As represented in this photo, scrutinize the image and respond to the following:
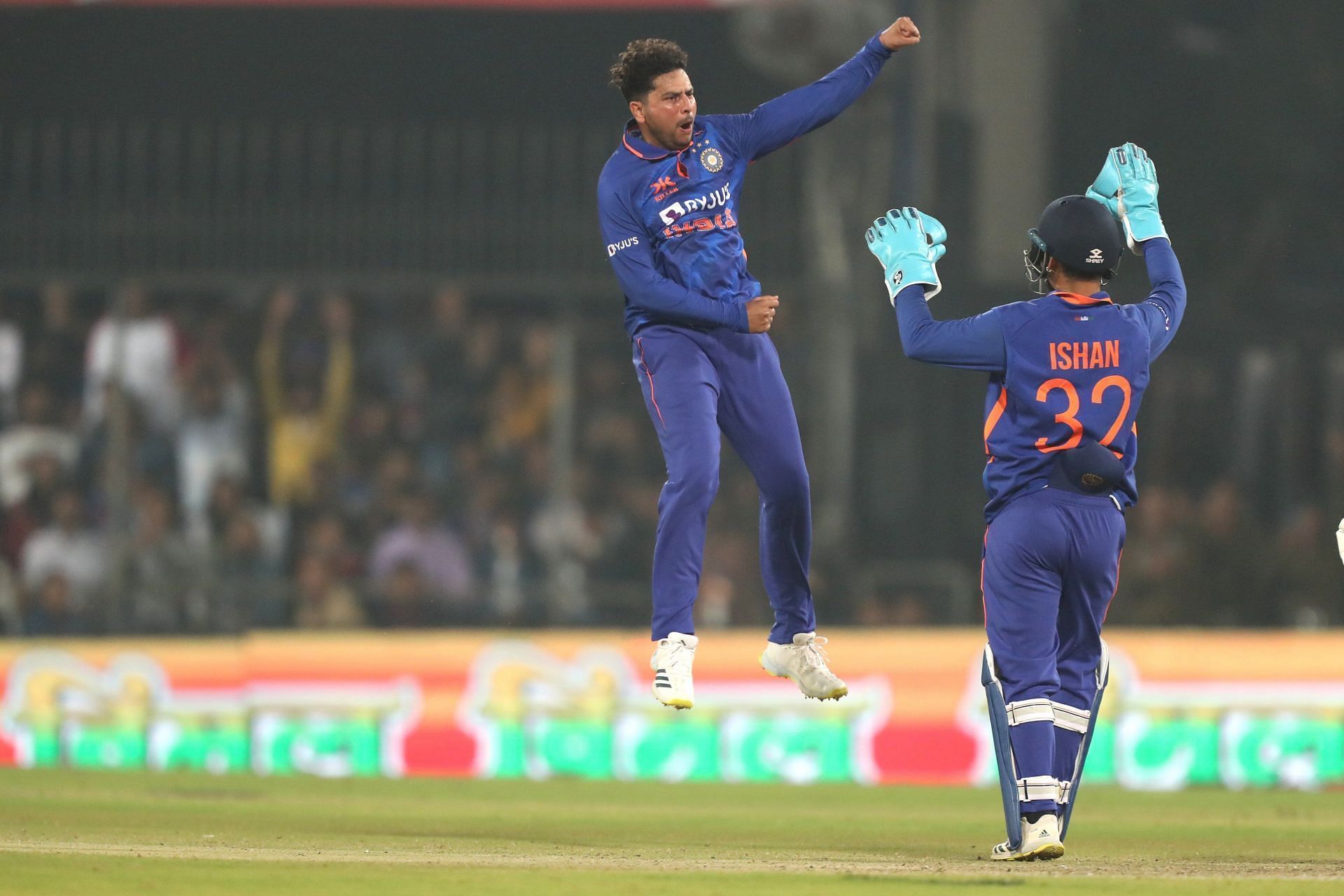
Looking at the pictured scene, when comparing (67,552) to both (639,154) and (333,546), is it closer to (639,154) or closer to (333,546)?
(333,546)

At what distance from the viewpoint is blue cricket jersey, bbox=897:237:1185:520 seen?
20.9 ft

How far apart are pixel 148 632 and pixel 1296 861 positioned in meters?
8.12

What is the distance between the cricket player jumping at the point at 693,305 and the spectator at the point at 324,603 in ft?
21.9

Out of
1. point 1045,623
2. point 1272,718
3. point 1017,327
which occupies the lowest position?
point 1272,718

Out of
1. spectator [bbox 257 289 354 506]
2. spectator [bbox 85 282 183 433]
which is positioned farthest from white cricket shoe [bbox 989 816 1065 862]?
spectator [bbox 85 282 183 433]

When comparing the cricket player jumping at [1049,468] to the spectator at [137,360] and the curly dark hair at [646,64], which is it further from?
the spectator at [137,360]

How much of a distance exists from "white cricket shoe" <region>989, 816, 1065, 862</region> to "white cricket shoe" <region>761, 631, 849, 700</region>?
3.33 ft

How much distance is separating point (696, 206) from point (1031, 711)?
196cm

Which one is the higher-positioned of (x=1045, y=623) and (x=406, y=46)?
(x=406, y=46)

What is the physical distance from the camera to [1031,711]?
6379mm

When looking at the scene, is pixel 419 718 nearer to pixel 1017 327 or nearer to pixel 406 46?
pixel 406 46

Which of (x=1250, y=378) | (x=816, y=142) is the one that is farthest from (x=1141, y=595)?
(x=816, y=142)

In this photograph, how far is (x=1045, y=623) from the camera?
21.0ft

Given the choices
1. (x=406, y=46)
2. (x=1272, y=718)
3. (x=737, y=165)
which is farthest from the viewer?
(x=406, y=46)
